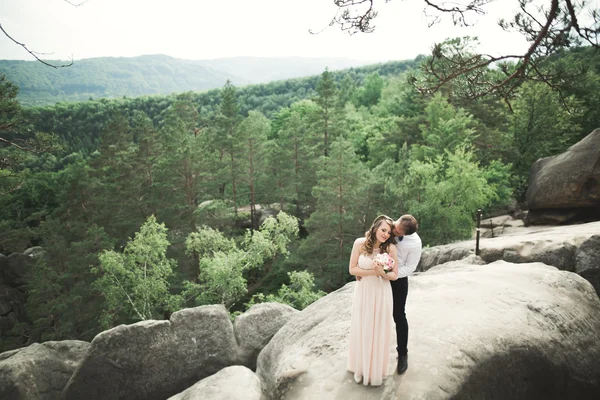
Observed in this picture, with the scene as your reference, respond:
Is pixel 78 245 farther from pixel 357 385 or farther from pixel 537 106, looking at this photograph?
pixel 537 106

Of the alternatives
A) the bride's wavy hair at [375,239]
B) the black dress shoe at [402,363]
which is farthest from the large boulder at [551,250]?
the bride's wavy hair at [375,239]

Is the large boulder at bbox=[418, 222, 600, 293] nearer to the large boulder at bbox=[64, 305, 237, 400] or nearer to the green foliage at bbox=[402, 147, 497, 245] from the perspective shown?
the green foliage at bbox=[402, 147, 497, 245]

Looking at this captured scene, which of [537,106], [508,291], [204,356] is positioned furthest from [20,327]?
[537,106]

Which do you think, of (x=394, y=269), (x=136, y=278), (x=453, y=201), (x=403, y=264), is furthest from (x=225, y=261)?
(x=394, y=269)

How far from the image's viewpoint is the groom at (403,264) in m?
5.32

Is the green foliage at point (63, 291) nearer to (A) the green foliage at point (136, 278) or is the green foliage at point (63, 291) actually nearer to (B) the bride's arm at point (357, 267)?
(A) the green foliage at point (136, 278)

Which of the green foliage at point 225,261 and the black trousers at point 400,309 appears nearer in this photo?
the black trousers at point 400,309

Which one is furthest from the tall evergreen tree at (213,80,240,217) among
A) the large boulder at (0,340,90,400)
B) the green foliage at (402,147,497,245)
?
the large boulder at (0,340,90,400)

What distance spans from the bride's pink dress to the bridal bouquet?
0.16 m

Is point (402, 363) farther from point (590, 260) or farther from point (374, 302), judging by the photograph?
→ point (590, 260)

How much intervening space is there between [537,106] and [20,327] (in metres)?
34.5

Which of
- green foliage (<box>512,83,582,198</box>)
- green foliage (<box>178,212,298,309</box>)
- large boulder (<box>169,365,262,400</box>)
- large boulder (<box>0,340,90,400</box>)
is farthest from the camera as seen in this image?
green foliage (<box>512,83,582,198</box>)

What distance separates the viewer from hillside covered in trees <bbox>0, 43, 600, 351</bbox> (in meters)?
19.9

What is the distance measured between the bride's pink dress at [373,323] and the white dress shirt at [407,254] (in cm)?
29
